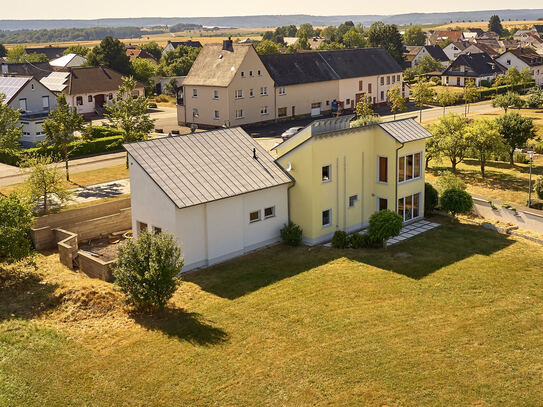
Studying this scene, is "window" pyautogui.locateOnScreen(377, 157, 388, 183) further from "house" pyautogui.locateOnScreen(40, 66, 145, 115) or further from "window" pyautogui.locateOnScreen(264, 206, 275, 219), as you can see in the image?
"house" pyautogui.locateOnScreen(40, 66, 145, 115)

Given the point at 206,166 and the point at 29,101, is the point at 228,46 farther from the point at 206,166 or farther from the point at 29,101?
the point at 206,166

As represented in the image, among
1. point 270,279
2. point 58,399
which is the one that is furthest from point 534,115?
point 58,399

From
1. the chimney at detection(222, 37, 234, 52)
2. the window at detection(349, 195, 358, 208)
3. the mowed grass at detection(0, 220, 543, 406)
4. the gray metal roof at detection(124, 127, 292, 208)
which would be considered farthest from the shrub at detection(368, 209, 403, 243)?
the chimney at detection(222, 37, 234, 52)

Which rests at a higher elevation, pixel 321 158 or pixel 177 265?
pixel 321 158

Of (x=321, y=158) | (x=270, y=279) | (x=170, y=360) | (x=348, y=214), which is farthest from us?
(x=348, y=214)

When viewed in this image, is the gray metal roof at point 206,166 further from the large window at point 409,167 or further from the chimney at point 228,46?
the chimney at point 228,46

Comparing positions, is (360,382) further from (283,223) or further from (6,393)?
(283,223)
